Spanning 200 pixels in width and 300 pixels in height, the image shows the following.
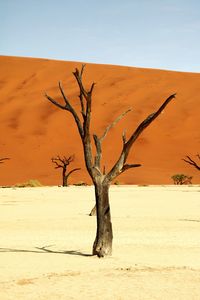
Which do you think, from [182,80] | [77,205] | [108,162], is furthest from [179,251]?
[182,80]

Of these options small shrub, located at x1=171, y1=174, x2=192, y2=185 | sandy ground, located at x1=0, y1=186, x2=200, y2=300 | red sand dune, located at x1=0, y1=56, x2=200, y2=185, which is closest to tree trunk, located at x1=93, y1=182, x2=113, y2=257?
sandy ground, located at x1=0, y1=186, x2=200, y2=300

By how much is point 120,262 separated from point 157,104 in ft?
216

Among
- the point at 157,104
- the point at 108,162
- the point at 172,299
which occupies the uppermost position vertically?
the point at 157,104

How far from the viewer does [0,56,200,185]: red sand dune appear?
202 feet

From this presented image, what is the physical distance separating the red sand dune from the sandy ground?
123 feet

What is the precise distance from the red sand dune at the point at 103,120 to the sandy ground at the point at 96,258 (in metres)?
37.4

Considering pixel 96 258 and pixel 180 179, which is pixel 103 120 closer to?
pixel 180 179

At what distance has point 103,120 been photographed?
73.7m

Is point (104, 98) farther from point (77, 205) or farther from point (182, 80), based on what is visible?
point (77, 205)

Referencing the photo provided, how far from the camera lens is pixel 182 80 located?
293 ft

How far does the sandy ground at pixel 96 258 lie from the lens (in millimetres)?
8547

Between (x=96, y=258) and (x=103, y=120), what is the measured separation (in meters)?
62.4

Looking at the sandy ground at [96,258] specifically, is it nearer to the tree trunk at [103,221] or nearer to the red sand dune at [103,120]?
the tree trunk at [103,221]

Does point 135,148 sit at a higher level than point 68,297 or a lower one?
higher
